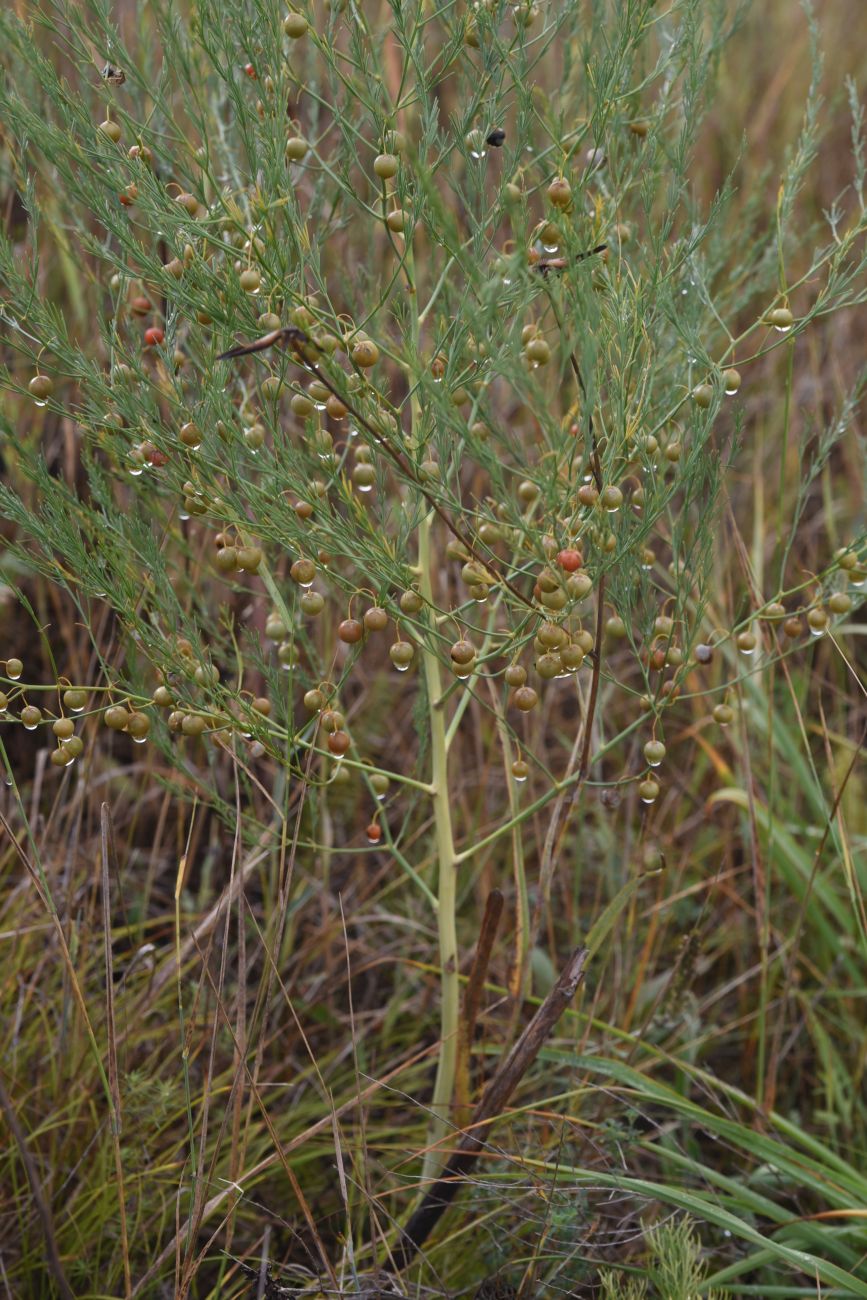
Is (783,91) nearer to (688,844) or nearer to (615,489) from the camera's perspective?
(688,844)

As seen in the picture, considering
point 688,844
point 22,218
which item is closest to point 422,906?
point 688,844

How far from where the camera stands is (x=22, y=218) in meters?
2.78

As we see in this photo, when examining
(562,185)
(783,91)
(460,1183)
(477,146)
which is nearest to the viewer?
(562,185)

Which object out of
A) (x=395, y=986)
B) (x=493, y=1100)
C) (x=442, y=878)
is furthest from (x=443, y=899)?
(x=395, y=986)

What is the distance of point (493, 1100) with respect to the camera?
136cm

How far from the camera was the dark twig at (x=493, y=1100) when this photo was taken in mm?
1295

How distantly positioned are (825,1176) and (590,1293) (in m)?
0.34

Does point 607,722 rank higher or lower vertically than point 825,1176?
higher

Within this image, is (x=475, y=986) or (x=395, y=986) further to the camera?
(x=395, y=986)

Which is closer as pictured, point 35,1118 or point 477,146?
point 477,146

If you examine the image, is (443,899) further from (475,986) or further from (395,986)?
(395,986)

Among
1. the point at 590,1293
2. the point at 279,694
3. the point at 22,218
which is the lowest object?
the point at 590,1293

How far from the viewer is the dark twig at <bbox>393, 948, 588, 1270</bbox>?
4.25 feet

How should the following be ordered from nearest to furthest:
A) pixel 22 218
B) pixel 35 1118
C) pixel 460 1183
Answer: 1. pixel 460 1183
2. pixel 35 1118
3. pixel 22 218
